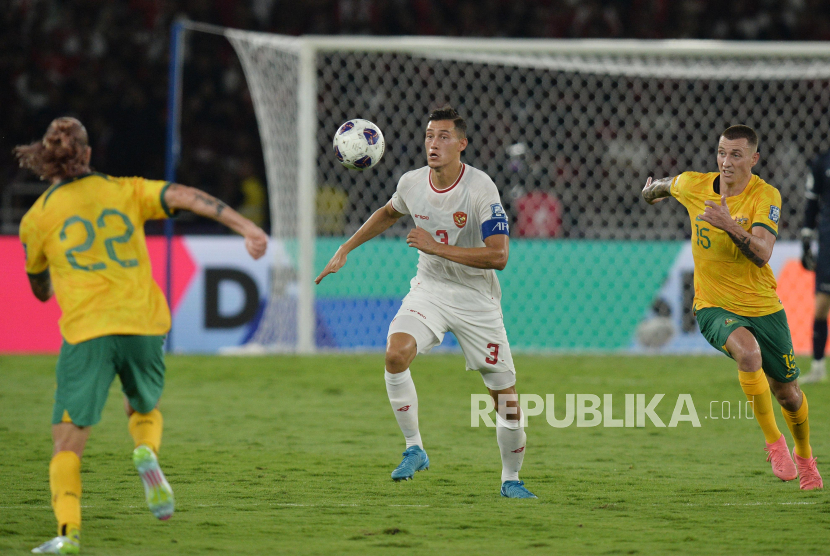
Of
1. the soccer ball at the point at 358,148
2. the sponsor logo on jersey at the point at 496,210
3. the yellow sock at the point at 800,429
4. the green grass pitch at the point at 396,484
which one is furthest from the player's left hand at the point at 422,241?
the yellow sock at the point at 800,429

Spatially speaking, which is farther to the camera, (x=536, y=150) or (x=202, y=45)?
(x=202, y=45)

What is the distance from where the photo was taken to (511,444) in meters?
5.58

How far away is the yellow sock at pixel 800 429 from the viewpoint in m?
5.95

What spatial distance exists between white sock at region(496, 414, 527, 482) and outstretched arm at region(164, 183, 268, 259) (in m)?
1.81

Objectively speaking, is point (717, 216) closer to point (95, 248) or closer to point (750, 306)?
point (750, 306)

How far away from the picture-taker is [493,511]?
17.1ft

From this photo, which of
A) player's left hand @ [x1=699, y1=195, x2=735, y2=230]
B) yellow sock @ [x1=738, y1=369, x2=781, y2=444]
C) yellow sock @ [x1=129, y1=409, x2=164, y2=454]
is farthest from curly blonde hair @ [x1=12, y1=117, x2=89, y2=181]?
yellow sock @ [x1=738, y1=369, x2=781, y2=444]

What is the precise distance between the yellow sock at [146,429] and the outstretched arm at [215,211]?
0.89 m

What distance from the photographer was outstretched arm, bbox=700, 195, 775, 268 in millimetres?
5582

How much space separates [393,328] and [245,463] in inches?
53.7

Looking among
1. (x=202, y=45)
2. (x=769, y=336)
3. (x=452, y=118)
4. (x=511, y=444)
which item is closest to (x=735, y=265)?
(x=769, y=336)

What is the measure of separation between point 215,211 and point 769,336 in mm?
3273

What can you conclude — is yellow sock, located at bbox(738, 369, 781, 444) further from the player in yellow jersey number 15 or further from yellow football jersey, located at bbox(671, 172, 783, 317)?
yellow football jersey, located at bbox(671, 172, 783, 317)

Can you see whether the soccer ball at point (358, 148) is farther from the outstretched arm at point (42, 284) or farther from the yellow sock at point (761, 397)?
the yellow sock at point (761, 397)
